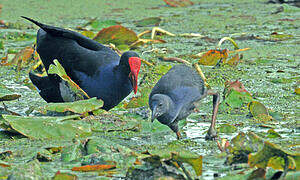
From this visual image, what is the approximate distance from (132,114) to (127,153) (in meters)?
1.17

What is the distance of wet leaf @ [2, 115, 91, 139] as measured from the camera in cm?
283

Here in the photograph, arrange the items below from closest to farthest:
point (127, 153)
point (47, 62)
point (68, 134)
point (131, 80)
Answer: point (127, 153) → point (68, 134) → point (131, 80) → point (47, 62)

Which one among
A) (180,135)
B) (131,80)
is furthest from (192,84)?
(131,80)

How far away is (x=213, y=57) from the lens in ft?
16.0

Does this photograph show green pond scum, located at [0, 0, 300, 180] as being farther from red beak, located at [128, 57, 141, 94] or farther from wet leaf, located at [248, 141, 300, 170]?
red beak, located at [128, 57, 141, 94]

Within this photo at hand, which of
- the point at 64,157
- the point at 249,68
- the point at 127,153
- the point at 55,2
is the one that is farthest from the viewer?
the point at 55,2

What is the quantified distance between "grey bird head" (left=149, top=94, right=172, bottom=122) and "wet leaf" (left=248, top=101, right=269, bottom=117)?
0.77 meters

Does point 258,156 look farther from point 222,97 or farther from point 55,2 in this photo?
point 55,2

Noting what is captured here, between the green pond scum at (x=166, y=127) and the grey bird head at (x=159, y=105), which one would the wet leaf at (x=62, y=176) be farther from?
the grey bird head at (x=159, y=105)

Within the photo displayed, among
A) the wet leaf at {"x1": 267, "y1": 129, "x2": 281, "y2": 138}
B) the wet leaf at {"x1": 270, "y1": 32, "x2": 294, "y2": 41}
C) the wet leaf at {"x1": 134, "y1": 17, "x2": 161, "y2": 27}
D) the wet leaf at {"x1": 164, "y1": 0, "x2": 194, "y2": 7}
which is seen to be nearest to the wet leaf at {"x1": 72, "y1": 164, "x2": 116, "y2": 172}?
the wet leaf at {"x1": 267, "y1": 129, "x2": 281, "y2": 138}

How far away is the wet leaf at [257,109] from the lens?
3232 millimetres

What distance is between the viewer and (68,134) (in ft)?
9.43

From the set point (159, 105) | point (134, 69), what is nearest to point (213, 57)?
point (134, 69)

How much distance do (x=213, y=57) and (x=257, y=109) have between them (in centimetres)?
171
